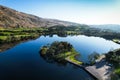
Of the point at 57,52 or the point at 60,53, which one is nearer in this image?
the point at 60,53

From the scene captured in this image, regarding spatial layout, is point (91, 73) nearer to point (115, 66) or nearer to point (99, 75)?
point (99, 75)

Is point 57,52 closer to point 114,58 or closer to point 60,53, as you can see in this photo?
point 60,53

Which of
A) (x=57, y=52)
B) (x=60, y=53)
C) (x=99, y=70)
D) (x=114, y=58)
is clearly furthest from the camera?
(x=57, y=52)

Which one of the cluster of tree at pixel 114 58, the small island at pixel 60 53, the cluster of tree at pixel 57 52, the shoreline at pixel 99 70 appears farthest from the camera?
the cluster of tree at pixel 57 52

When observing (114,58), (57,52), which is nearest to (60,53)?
(57,52)

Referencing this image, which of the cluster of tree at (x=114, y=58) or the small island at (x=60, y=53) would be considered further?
the small island at (x=60, y=53)

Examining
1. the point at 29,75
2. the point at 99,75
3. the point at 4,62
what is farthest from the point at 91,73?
the point at 4,62

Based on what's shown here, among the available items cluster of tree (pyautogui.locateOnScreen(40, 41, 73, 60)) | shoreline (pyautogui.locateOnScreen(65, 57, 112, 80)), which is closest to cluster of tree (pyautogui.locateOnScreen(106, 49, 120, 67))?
shoreline (pyautogui.locateOnScreen(65, 57, 112, 80))

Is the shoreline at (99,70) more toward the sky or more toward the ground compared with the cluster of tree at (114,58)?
more toward the ground

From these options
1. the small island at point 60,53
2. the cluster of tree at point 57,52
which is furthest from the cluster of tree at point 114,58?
the cluster of tree at point 57,52

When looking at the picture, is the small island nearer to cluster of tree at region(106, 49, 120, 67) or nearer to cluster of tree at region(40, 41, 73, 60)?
Result: cluster of tree at region(40, 41, 73, 60)

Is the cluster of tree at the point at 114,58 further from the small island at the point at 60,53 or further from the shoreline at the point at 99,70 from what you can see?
the small island at the point at 60,53
